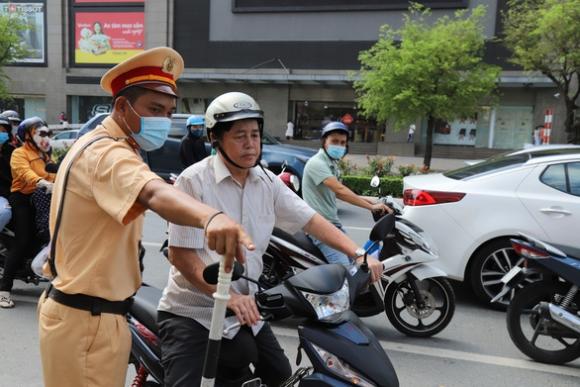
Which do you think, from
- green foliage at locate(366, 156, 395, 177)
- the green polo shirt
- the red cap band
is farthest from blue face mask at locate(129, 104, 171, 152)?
green foliage at locate(366, 156, 395, 177)

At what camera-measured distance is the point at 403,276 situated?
14.3 feet

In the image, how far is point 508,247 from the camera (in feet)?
16.8

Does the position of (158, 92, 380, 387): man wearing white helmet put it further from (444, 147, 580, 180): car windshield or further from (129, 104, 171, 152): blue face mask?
(444, 147, 580, 180): car windshield

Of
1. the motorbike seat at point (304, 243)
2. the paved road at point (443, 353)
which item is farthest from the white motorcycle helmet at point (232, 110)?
the paved road at point (443, 353)

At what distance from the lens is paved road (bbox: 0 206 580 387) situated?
371cm

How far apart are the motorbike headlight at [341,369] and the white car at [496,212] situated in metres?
3.59

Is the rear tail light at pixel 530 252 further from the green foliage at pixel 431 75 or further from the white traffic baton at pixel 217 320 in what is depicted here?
the green foliage at pixel 431 75

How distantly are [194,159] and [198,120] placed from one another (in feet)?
2.13

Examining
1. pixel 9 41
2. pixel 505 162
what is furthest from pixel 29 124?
pixel 9 41

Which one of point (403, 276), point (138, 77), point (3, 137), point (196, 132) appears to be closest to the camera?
point (138, 77)

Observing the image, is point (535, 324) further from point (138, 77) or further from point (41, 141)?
point (41, 141)

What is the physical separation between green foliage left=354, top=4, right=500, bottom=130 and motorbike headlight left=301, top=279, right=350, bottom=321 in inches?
680

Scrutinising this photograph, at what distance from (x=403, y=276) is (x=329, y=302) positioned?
8.33ft

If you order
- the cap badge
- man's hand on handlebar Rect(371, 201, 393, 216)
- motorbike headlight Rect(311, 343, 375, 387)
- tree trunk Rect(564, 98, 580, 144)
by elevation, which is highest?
tree trunk Rect(564, 98, 580, 144)
